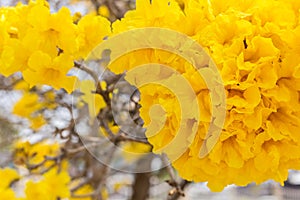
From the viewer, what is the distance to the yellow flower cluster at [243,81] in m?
0.31

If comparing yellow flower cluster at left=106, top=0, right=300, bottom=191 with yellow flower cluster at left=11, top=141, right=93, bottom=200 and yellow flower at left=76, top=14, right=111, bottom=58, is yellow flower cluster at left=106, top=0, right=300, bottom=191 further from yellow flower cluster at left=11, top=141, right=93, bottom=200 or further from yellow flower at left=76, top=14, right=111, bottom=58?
yellow flower cluster at left=11, top=141, right=93, bottom=200

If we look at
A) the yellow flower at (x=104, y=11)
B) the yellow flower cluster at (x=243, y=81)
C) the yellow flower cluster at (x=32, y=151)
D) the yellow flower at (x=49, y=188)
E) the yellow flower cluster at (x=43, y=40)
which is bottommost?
the yellow flower cluster at (x=243, y=81)

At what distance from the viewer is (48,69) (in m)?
→ 0.42

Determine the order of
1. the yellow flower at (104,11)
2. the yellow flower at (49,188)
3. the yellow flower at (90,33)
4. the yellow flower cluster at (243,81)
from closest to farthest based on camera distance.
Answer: the yellow flower cluster at (243,81)
the yellow flower at (90,33)
the yellow flower at (49,188)
the yellow flower at (104,11)

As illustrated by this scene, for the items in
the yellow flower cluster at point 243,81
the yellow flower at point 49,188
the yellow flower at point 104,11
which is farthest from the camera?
the yellow flower at point 104,11

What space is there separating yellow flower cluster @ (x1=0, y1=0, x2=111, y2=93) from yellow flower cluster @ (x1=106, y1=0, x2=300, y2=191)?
96 millimetres

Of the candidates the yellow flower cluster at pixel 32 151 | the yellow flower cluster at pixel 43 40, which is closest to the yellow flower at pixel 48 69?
the yellow flower cluster at pixel 43 40

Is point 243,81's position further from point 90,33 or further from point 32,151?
point 32,151

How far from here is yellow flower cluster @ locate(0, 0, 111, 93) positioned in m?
0.41

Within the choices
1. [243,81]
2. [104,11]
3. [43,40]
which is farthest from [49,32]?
[104,11]

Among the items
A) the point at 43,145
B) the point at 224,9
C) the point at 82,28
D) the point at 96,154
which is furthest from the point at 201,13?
the point at 43,145

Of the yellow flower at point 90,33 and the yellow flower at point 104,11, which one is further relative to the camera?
the yellow flower at point 104,11

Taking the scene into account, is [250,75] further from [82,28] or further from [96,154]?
[96,154]

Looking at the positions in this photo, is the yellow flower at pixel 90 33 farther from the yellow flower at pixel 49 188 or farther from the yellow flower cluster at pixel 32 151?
the yellow flower cluster at pixel 32 151
